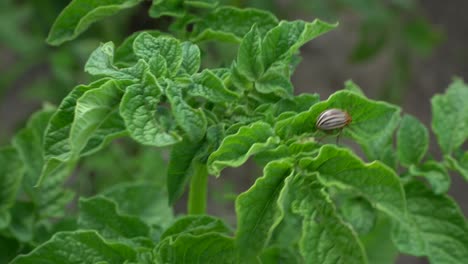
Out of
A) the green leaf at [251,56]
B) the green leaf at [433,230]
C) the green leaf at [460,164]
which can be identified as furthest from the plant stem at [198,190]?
the green leaf at [460,164]

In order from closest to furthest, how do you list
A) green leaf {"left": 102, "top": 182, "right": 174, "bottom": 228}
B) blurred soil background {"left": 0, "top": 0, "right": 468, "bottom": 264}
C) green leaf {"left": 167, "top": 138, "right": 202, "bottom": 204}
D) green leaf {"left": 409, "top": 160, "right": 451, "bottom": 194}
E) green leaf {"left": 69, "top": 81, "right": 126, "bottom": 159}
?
1. green leaf {"left": 69, "top": 81, "right": 126, "bottom": 159}
2. green leaf {"left": 167, "top": 138, "right": 202, "bottom": 204}
3. green leaf {"left": 409, "top": 160, "right": 451, "bottom": 194}
4. green leaf {"left": 102, "top": 182, "right": 174, "bottom": 228}
5. blurred soil background {"left": 0, "top": 0, "right": 468, "bottom": 264}

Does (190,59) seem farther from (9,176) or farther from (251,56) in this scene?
(9,176)

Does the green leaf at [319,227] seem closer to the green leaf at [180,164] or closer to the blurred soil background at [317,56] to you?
the green leaf at [180,164]

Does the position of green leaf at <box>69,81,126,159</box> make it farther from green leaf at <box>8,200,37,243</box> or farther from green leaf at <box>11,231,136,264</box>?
green leaf at <box>8,200,37,243</box>

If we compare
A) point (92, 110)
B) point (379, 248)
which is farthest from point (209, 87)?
point (379, 248)

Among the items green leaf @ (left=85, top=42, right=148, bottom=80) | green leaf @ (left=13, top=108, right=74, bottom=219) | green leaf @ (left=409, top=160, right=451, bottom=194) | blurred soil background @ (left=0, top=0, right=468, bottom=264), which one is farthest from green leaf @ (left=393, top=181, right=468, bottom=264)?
blurred soil background @ (left=0, top=0, right=468, bottom=264)

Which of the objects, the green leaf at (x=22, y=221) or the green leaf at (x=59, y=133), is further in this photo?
the green leaf at (x=22, y=221)
